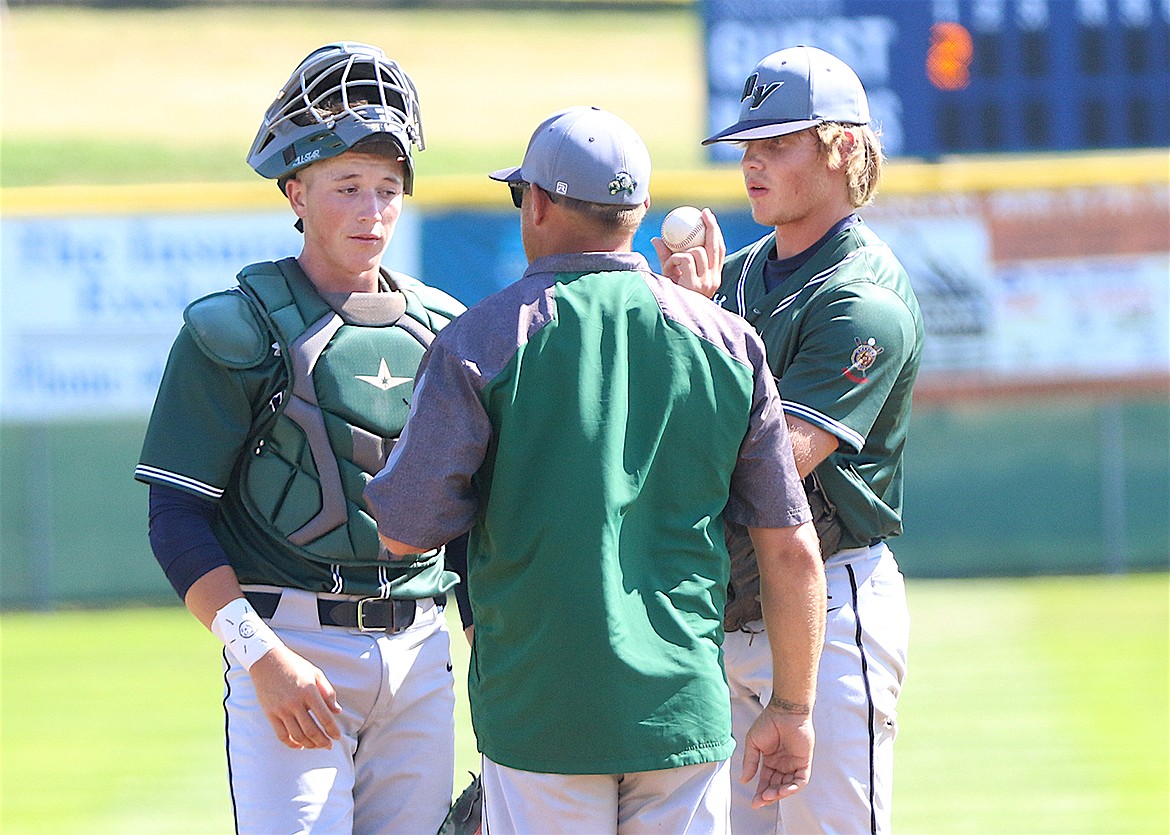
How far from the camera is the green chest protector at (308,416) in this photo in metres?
3.04

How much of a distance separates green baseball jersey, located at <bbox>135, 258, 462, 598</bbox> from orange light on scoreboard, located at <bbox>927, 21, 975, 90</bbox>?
11735 millimetres

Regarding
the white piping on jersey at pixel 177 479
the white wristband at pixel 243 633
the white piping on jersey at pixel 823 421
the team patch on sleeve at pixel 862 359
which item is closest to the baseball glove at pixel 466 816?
the white wristband at pixel 243 633

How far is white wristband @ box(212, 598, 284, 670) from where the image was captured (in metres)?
2.92

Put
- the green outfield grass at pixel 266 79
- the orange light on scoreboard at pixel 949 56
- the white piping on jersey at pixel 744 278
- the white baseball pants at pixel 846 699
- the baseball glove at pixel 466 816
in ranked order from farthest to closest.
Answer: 1. the green outfield grass at pixel 266 79
2. the orange light on scoreboard at pixel 949 56
3. the white piping on jersey at pixel 744 278
4. the white baseball pants at pixel 846 699
5. the baseball glove at pixel 466 816

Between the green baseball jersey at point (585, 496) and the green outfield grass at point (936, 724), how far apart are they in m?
3.32

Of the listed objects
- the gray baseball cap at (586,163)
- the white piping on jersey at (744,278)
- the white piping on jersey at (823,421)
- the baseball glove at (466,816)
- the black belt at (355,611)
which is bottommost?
the baseball glove at (466,816)

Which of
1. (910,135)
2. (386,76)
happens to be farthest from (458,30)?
(386,76)

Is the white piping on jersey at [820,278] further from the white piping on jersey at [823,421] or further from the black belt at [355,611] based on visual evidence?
the black belt at [355,611]

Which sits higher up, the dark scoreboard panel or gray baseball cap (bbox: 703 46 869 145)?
the dark scoreboard panel

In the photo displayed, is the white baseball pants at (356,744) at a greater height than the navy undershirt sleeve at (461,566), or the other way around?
the navy undershirt sleeve at (461,566)

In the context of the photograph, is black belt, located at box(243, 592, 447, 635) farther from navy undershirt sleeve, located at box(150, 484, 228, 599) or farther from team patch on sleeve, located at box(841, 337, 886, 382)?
team patch on sleeve, located at box(841, 337, 886, 382)

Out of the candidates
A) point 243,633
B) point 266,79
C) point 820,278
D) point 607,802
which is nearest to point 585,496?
point 607,802

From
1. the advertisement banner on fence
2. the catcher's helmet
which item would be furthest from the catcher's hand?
the advertisement banner on fence

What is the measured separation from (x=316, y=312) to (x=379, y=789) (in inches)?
37.5
